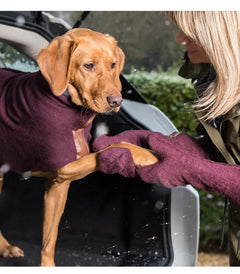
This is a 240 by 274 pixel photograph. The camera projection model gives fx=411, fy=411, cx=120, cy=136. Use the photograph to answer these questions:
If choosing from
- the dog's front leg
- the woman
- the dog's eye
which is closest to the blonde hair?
→ the woman

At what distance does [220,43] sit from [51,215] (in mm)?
510

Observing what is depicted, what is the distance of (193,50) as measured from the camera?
33.9 inches

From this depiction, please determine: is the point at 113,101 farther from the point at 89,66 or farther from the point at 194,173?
the point at 194,173

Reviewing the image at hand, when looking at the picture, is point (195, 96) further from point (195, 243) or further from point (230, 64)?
point (195, 243)

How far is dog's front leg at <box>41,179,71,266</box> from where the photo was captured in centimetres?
90

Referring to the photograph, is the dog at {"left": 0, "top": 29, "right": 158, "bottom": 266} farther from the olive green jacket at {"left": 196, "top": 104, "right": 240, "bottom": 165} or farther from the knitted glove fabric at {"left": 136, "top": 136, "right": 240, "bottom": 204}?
the olive green jacket at {"left": 196, "top": 104, "right": 240, "bottom": 165}

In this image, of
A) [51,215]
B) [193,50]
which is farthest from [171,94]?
[51,215]

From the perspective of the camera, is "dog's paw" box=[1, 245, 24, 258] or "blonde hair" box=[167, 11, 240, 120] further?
"dog's paw" box=[1, 245, 24, 258]

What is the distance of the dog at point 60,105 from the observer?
749mm

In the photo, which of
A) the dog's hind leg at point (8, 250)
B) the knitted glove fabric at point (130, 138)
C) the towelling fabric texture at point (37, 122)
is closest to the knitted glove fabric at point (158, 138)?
the knitted glove fabric at point (130, 138)

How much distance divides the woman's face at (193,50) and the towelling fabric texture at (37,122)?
250mm

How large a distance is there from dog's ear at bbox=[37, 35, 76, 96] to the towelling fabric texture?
0.03m

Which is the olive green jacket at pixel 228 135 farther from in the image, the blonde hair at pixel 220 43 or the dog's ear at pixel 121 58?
the dog's ear at pixel 121 58
